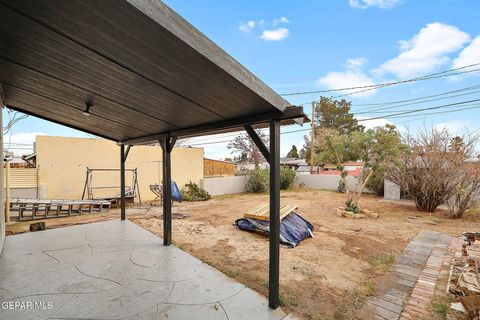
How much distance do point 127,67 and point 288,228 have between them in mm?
4027

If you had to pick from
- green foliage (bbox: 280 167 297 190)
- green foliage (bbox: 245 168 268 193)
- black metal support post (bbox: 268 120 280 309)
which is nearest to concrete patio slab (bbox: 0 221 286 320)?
black metal support post (bbox: 268 120 280 309)

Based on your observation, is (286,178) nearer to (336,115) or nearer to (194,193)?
(194,193)

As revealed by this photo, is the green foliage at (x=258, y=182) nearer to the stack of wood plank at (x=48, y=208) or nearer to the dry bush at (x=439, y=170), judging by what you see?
the dry bush at (x=439, y=170)

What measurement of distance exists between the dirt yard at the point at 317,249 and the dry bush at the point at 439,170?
589 mm

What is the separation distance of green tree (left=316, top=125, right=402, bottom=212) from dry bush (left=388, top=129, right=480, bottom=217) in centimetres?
70

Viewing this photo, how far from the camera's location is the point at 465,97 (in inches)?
373

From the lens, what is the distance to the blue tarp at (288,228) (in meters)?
4.39

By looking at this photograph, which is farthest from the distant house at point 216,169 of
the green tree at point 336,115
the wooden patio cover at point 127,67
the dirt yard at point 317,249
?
the wooden patio cover at point 127,67

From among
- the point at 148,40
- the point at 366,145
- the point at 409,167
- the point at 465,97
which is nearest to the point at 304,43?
the point at 366,145

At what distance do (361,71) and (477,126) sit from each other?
23.4ft

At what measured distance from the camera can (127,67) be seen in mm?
1799

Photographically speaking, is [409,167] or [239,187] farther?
[239,187]

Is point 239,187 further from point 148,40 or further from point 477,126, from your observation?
point 148,40

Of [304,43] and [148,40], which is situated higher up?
[304,43]
